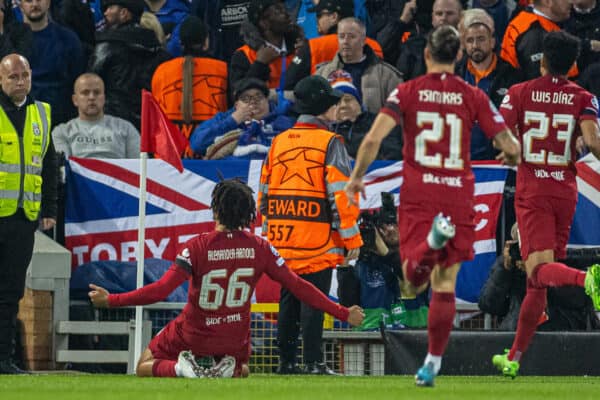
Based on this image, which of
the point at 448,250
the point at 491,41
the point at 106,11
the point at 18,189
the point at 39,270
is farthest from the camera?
the point at 106,11

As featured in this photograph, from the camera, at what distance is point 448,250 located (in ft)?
30.7

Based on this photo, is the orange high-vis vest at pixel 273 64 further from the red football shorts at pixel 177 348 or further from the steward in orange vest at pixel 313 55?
the red football shorts at pixel 177 348

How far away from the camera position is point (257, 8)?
1617 centimetres

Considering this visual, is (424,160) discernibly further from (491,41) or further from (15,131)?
(491,41)

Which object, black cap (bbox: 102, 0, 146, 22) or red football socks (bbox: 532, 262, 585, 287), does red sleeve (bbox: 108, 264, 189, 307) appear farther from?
black cap (bbox: 102, 0, 146, 22)

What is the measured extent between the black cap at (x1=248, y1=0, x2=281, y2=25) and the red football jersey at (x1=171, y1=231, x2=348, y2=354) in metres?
6.12

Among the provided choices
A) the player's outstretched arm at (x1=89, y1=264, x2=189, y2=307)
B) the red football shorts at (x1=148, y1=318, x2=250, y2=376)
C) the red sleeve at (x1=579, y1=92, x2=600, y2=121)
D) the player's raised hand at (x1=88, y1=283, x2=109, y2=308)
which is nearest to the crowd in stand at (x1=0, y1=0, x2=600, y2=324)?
the red sleeve at (x1=579, y1=92, x2=600, y2=121)

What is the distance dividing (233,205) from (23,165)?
9.63 feet

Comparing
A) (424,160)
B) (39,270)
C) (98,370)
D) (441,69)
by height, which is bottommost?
(98,370)

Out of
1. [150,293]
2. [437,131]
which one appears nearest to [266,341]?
[150,293]

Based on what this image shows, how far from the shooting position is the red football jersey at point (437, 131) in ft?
31.0

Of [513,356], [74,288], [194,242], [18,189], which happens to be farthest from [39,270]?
[513,356]

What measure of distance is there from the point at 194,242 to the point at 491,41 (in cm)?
593

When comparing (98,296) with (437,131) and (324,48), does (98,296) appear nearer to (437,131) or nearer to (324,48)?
(437,131)
